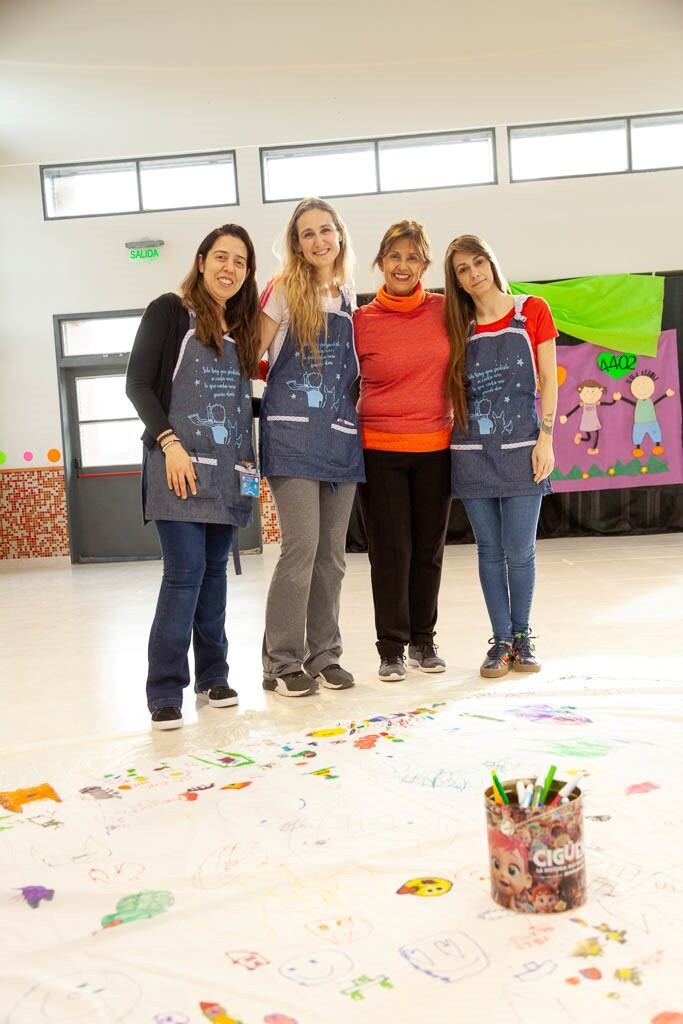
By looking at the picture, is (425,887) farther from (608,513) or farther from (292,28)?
(292,28)

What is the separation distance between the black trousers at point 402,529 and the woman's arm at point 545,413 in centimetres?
25

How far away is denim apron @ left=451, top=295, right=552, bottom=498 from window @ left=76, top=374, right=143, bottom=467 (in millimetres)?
5218

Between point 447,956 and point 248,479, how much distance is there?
148cm

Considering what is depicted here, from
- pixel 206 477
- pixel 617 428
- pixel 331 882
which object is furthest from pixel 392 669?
pixel 617 428

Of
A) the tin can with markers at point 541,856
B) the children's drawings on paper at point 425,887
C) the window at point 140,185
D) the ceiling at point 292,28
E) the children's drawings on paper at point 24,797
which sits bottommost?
the children's drawings on paper at point 24,797

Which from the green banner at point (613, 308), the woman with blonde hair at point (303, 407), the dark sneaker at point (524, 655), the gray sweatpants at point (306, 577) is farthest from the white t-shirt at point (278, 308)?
the green banner at point (613, 308)

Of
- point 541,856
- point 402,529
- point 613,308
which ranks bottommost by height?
point 541,856

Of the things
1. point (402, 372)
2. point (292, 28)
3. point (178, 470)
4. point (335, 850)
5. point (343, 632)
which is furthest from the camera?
point (292, 28)

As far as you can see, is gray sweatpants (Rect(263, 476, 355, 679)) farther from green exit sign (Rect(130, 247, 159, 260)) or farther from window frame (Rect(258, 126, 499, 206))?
green exit sign (Rect(130, 247, 159, 260))

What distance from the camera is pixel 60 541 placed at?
7.46 m

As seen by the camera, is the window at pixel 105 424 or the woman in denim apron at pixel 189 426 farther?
the window at pixel 105 424

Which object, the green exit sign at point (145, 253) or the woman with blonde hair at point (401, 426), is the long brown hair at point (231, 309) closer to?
the woman with blonde hair at point (401, 426)

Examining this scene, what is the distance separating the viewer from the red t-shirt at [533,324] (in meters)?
2.60

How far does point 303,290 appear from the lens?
2.42 metres
